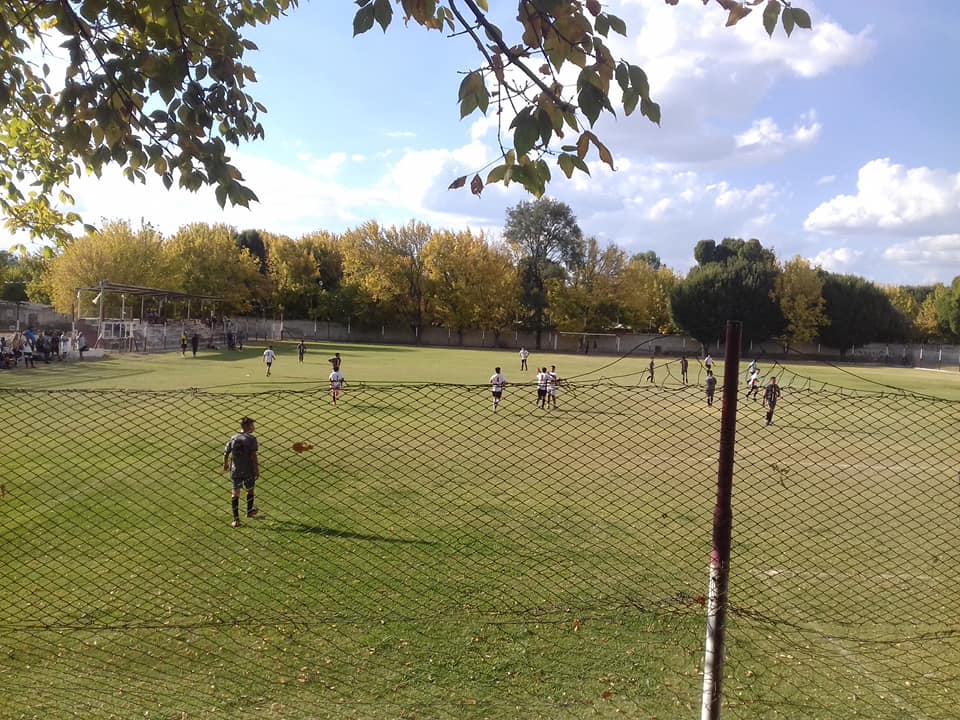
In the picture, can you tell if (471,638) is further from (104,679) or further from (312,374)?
(312,374)

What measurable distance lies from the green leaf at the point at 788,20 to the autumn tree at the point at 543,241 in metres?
64.1

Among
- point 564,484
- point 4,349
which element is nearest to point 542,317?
point 4,349

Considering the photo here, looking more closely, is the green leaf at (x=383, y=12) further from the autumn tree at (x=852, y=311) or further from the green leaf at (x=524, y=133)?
the autumn tree at (x=852, y=311)

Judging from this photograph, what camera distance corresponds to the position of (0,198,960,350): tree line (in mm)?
59719

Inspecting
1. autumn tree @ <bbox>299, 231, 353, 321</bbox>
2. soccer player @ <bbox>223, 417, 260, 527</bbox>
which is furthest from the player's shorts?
autumn tree @ <bbox>299, 231, 353, 321</bbox>

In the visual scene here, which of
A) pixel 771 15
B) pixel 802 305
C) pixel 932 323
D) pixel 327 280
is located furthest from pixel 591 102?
pixel 932 323

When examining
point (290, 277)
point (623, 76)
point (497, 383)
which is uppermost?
point (290, 277)

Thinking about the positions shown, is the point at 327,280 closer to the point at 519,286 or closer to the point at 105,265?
the point at 519,286

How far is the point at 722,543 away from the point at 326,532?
206 inches

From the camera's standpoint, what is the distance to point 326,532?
757 cm

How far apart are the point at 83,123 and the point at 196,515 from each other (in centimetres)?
501

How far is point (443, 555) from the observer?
6887 millimetres

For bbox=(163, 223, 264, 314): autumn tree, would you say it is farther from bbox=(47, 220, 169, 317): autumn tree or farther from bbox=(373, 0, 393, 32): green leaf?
bbox=(373, 0, 393, 32): green leaf

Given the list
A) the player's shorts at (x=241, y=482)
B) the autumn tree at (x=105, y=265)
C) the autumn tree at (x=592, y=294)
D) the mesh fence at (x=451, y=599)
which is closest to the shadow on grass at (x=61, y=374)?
the mesh fence at (x=451, y=599)
